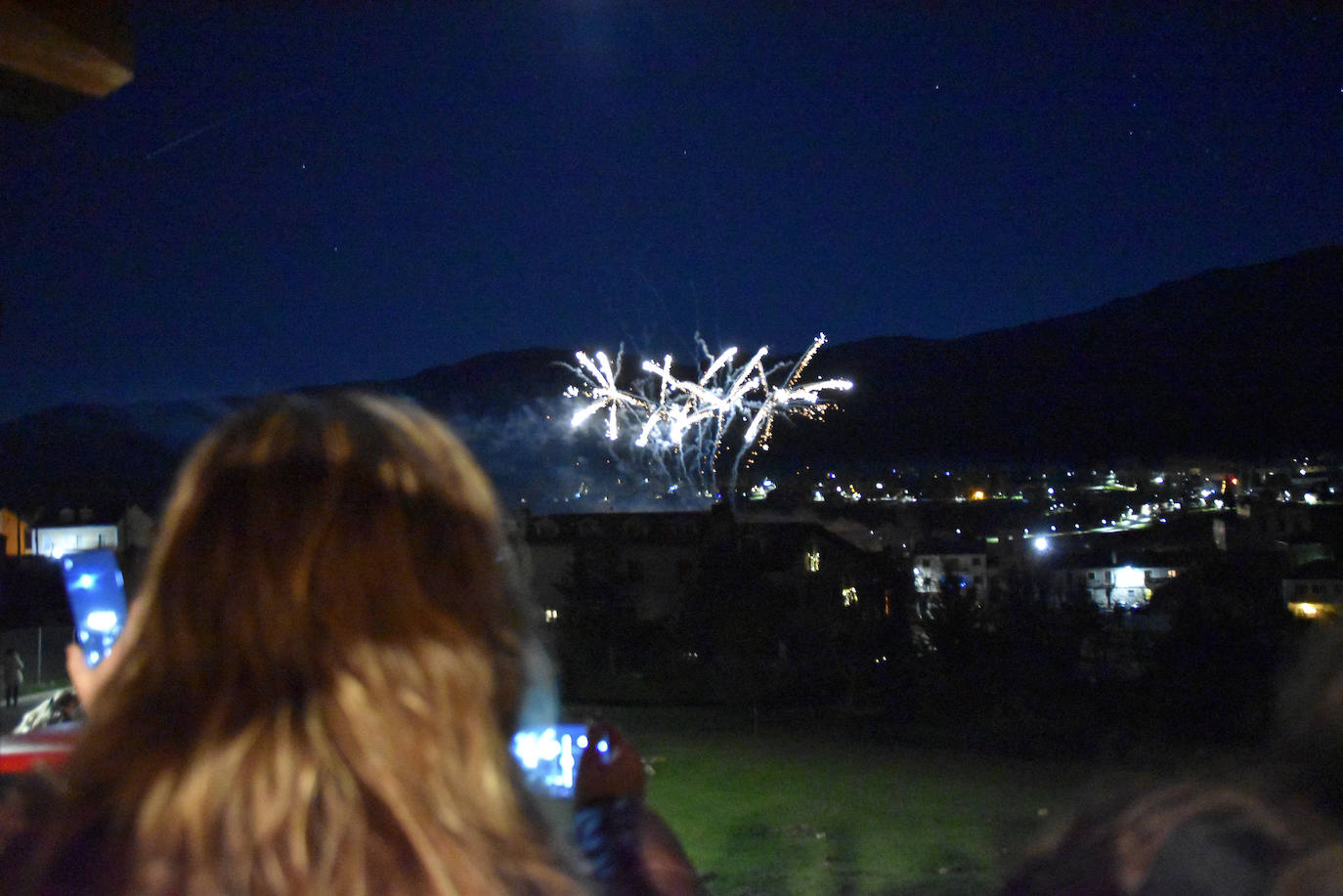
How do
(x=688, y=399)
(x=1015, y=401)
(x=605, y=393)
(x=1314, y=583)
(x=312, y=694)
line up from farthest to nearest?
(x=1015, y=401) → (x=1314, y=583) → (x=688, y=399) → (x=605, y=393) → (x=312, y=694)

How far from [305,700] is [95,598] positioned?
31.2 inches

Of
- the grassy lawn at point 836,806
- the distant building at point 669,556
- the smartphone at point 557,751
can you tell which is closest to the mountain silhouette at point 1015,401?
the distant building at point 669,556

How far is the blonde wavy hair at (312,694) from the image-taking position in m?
0.77

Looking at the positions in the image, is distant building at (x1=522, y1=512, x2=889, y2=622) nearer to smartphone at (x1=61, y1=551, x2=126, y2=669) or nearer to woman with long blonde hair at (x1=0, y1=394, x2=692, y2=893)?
smartphone at (x1=61, y1=551, x2=126, y2=669)

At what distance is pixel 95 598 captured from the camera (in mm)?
1448

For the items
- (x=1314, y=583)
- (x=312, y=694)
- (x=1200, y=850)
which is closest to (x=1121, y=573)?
(x=1314, y=583)

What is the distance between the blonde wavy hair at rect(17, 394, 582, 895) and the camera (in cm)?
77

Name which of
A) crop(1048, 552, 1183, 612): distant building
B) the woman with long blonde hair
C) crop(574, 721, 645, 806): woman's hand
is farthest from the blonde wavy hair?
crop(1048, 552, 1183, 612): distant building

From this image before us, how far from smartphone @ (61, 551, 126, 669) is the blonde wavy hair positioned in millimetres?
638

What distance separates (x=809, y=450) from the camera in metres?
89.4

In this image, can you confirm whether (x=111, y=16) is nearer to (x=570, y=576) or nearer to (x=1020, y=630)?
(x=1020, y=630)

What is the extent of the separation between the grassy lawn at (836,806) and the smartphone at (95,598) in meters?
6.26

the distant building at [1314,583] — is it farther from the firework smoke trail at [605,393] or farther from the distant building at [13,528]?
the distant building at [13,528]

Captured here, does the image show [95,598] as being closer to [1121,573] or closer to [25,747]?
[25,747]
